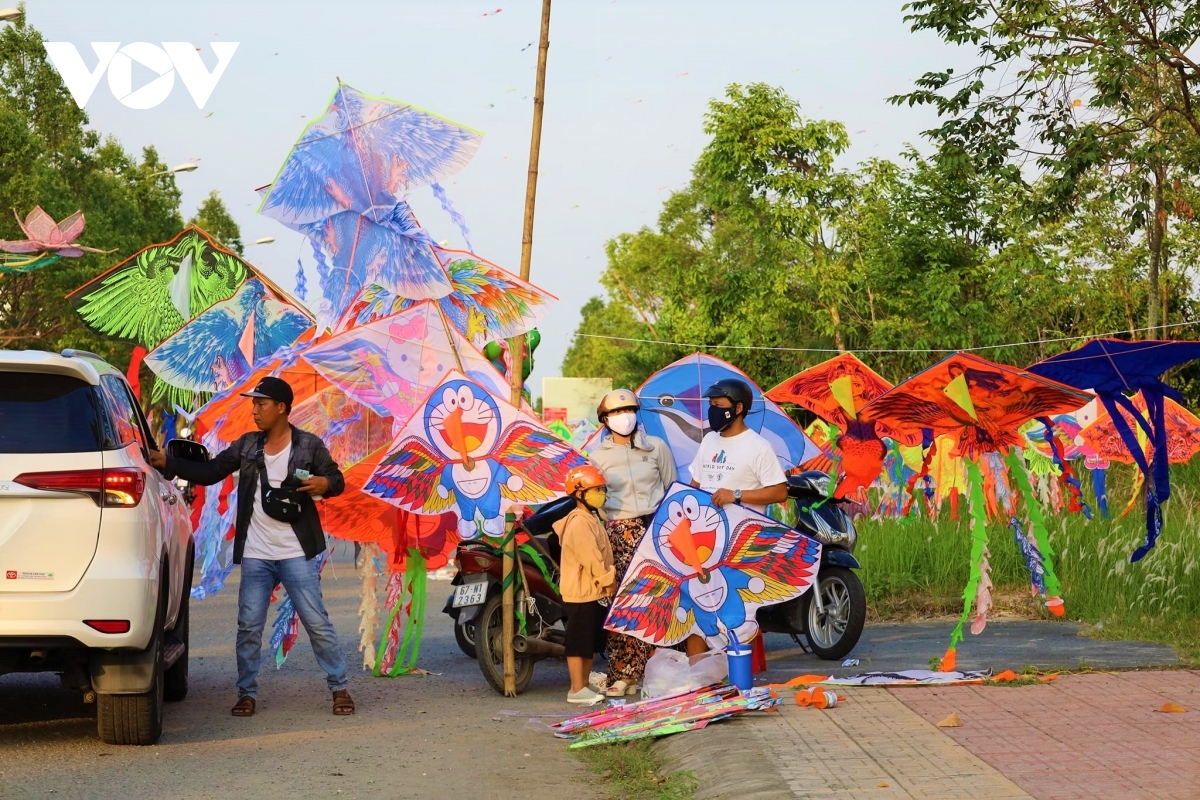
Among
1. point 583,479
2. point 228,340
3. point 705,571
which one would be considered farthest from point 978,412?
point 228,340

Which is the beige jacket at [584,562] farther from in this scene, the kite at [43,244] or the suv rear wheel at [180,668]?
the kite at [43,244]

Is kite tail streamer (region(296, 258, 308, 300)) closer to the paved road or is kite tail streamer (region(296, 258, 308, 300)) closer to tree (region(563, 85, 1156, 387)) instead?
the paved road

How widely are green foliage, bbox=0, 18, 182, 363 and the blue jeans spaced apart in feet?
63.1

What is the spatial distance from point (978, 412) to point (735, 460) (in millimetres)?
1422

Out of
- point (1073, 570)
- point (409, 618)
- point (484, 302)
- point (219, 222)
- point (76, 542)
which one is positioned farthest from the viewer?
point (219, 222)

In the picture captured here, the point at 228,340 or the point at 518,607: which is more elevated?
the point at 228,340

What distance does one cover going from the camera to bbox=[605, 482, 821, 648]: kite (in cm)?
817

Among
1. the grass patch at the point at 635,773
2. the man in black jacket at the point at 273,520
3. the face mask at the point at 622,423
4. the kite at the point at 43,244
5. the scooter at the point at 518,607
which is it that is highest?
the kite at the point at 43,244

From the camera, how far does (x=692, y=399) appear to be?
36.5 ft

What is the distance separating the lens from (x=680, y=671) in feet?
27.3

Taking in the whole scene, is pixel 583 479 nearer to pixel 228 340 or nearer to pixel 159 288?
pixel 228 340

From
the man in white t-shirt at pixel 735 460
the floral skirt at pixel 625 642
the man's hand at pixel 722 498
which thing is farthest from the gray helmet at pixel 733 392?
the floral skirt at pixel 625 642

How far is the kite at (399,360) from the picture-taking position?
31.7ft

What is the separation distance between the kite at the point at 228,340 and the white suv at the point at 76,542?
4.47 metres
